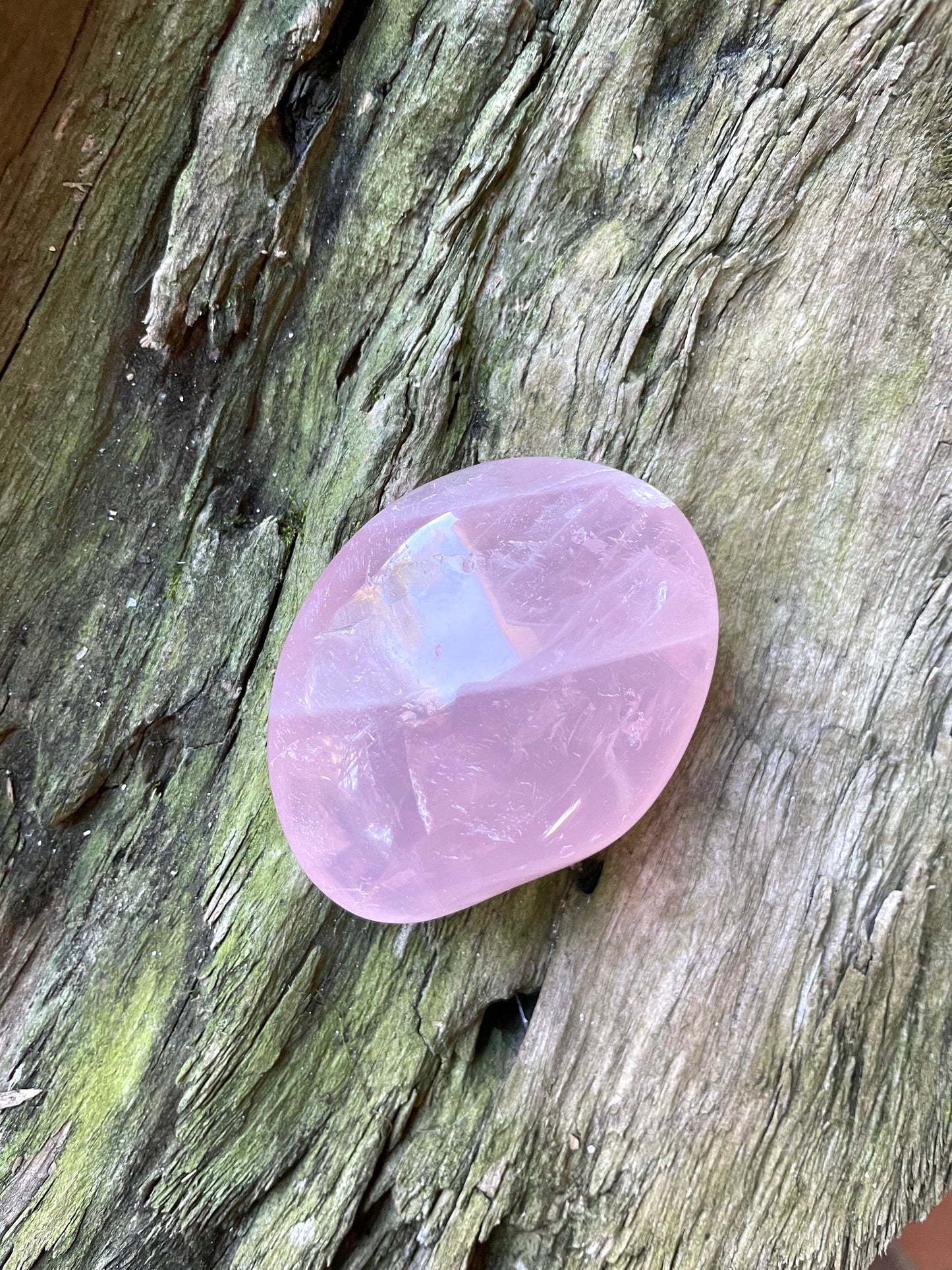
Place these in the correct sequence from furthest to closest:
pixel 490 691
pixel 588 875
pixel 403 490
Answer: pixel 403 490, pixel 588 875, pixel 490 691

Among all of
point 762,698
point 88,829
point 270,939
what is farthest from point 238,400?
point 762,698

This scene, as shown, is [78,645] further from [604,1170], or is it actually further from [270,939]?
[604,1170]

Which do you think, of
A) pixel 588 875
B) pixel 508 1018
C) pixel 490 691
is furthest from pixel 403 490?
pixel 508 1018

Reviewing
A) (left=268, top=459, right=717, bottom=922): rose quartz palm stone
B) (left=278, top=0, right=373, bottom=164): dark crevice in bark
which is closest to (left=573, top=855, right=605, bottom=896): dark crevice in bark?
(left=268, top=459, right=717, bottom=922): rose quartz palm stone

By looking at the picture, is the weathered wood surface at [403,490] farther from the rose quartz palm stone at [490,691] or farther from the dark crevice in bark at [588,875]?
the rose quartz palm stone at [490,691]

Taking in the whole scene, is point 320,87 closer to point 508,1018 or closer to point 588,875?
point 588,875

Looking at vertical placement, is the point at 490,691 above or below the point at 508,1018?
above

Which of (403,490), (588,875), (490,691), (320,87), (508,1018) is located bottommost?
(508,1018)

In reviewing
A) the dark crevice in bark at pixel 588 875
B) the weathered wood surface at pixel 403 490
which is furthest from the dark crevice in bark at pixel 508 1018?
the dark crevice in bark at pixel 588 875
